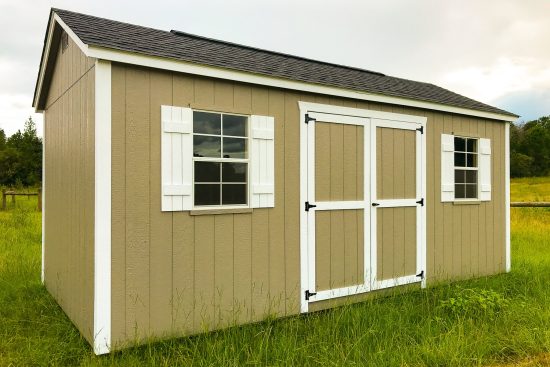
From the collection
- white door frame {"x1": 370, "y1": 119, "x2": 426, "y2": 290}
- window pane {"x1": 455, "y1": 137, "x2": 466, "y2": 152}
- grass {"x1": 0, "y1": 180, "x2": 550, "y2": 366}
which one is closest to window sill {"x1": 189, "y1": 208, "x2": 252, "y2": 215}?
grass {"x1": 0, "y1": 180, "x2": 550, "y2": 366}

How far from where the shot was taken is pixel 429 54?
10.1m

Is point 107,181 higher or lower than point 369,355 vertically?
higher

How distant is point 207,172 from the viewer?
418 cm

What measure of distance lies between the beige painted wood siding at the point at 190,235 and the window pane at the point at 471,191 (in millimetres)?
2773

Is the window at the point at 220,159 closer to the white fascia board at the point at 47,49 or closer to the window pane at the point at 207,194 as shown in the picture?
the window pane at the point at 207,194

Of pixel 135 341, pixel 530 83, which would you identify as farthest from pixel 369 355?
pixel 530 83

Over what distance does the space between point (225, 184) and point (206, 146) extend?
1.49ft

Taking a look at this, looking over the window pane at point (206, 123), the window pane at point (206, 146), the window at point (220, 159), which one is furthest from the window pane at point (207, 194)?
the window pane at point (206, 123)

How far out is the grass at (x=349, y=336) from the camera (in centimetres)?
350

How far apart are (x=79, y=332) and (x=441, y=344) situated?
3658 mm

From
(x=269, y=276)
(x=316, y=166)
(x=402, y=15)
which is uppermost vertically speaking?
(x=402, y=15)

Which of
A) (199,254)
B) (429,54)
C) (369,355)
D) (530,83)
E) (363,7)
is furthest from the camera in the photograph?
(530,83)

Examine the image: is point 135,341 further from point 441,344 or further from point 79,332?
point 441,344

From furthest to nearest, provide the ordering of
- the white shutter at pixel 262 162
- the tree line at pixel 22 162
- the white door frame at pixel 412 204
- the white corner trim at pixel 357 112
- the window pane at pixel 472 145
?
the tree line at pixel 22 162
the window pane at pixel 472 145
the white door frame at pixel 412 204
the white corner trim at pixel 357 112
the white shutter at pixel 262 162
